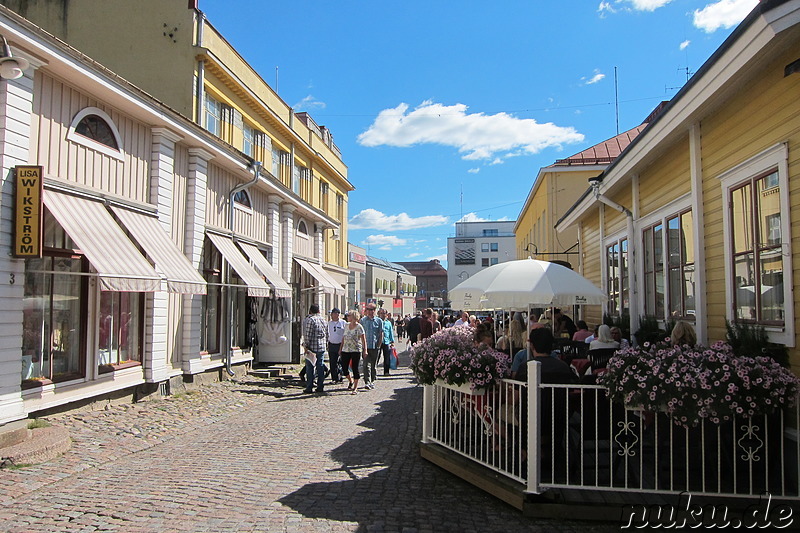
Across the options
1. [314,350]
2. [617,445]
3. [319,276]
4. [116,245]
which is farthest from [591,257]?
[116,245]

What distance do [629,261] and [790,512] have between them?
5990 millimetres

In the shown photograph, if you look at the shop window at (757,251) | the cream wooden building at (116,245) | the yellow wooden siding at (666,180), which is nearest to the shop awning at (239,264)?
the cream wooden building at (116,245)

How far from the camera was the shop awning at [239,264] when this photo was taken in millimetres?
12047

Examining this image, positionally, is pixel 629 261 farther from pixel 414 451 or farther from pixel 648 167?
pixel 414 451

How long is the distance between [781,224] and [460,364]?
3048mm

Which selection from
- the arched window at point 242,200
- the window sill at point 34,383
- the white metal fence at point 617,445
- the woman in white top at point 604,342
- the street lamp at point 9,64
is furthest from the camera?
the arched window at point 242,200

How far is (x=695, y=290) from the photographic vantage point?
6.89m

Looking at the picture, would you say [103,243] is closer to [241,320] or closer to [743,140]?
[241,320]

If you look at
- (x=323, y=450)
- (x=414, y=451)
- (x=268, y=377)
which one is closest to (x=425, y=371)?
(x=414, y=451)

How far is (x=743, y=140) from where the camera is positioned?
575cm

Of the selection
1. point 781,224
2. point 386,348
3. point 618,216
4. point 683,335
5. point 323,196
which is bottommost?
point 386,348

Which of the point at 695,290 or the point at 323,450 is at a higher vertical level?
the point at 695,290

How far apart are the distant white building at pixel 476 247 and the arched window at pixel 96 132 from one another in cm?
5942

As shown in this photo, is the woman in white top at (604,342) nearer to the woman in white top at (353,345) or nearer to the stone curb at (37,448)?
the woman in white top at (353,345)
